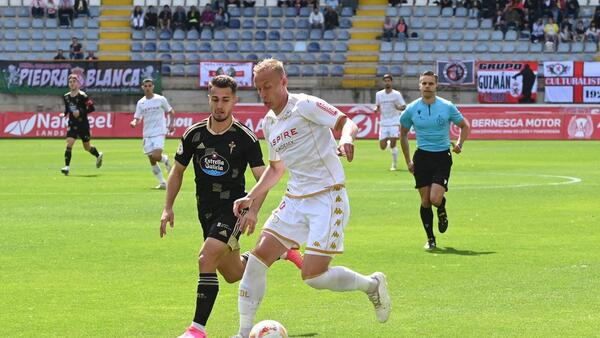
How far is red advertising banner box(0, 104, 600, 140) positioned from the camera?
47969 millimetres

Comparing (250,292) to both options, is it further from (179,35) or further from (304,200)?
(179,35)

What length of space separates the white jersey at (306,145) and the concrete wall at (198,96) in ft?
145

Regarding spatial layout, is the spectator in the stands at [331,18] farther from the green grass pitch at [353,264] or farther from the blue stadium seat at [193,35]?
the green grass pitch at [353,264]

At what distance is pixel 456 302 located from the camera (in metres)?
11.4

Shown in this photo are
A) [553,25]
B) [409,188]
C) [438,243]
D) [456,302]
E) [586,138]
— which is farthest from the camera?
[553,25]

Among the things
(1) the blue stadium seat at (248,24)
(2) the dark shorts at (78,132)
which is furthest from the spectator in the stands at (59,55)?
(2) the dark shorts at (78,132)

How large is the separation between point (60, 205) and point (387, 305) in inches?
537

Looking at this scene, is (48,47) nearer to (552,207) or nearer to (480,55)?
(480,55)

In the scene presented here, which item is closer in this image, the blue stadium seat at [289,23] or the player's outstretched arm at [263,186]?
the player's outstretched arm at [263,186]

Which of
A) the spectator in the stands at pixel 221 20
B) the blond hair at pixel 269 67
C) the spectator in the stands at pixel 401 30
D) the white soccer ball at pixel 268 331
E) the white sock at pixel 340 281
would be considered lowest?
the white soccer ball at pixel 268 331

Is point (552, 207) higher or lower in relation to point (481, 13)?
lower

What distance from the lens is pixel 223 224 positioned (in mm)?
9953

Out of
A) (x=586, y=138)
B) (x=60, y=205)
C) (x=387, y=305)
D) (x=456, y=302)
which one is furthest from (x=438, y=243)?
(x=586, y=138)

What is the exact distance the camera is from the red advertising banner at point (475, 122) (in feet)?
157
